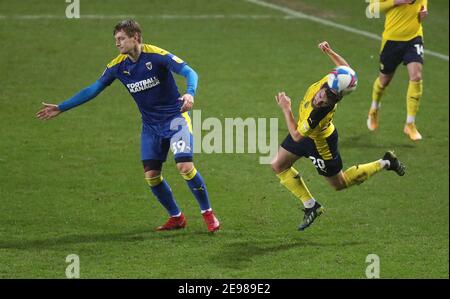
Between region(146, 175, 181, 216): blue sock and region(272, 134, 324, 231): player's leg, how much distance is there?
1.47 m

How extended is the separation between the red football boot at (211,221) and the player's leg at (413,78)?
575 cm

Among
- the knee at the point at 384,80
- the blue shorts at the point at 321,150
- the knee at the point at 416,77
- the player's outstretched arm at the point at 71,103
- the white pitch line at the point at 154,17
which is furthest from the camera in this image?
the white pitch line at the point at 154,17

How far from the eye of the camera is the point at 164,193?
13.5 m

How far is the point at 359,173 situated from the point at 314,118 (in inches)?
59.1

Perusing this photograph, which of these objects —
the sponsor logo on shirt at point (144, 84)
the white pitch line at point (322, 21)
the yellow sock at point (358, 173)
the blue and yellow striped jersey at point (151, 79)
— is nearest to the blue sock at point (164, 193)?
the blue and yellow striped jersey at point (151, 79)

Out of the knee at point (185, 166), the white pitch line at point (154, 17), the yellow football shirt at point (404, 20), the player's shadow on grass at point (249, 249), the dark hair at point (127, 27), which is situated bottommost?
the player's shadow on grass at point (249, 249)

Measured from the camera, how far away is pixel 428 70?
2281cm

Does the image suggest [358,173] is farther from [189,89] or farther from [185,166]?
[189,89]

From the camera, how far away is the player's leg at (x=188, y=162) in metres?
13.1

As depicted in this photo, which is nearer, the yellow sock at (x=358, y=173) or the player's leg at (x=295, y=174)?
the player's leg at (x=295, y=174)

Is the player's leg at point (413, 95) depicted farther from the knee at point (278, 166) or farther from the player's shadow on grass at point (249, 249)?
the knee at point (278, 166)

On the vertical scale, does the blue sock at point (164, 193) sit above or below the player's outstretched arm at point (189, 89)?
below

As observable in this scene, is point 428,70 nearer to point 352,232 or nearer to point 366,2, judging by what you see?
point 366,2

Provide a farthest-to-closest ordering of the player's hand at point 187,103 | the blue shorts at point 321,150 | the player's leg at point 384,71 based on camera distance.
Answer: the player's leg at point 384,71 → the blue shorts at point 321,150 → the player's hand at point 187,103
